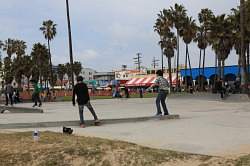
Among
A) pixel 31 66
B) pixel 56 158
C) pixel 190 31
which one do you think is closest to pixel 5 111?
pixel 56 158

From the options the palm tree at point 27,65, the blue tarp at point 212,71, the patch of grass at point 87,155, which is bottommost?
the patch of grass at point 87,155

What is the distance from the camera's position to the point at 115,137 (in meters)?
11.6

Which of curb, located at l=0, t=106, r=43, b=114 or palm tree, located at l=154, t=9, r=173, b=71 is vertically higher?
palm tree, located at l=154, t=9, r=173, b=71

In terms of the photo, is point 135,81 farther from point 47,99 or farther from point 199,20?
point 47,99

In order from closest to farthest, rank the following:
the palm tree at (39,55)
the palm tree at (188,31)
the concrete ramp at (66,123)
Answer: the concrete ramp at (66,123) < the palm tree at (188,31) < the palm tree at (39,55)

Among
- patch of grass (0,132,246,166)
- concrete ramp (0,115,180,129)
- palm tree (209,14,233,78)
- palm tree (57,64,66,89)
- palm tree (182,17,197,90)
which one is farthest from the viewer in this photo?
palm tree (57,64,66,89)

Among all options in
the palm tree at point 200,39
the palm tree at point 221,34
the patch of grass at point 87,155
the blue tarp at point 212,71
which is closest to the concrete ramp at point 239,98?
the patch of grass at point 87,155

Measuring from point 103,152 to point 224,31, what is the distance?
5462 cm

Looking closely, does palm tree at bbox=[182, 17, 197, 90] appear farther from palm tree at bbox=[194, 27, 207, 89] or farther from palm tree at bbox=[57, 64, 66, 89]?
palm tree at bbox=[57, 64, 66, 89]

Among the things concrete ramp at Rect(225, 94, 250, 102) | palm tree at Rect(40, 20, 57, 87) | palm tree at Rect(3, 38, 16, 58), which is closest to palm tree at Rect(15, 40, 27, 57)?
palm tree at Rect(3, 38, 16, 58)

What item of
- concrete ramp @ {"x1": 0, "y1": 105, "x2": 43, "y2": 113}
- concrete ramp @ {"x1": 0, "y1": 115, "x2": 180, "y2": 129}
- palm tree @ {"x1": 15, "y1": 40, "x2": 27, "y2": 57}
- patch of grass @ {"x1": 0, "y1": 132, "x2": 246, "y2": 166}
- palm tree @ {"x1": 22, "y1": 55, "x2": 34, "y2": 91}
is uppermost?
palm tree @ {"x1": 15, "y1": 40, "x2": 27, "y2": 57}

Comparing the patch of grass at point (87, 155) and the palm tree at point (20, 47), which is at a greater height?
the palm tree at point (20, 47)

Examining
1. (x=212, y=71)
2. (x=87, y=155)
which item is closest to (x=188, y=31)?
(x=212, y=71)

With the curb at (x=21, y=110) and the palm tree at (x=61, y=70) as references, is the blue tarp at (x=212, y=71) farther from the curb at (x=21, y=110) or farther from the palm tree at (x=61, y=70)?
the palm tree at (x=61, y=70)
